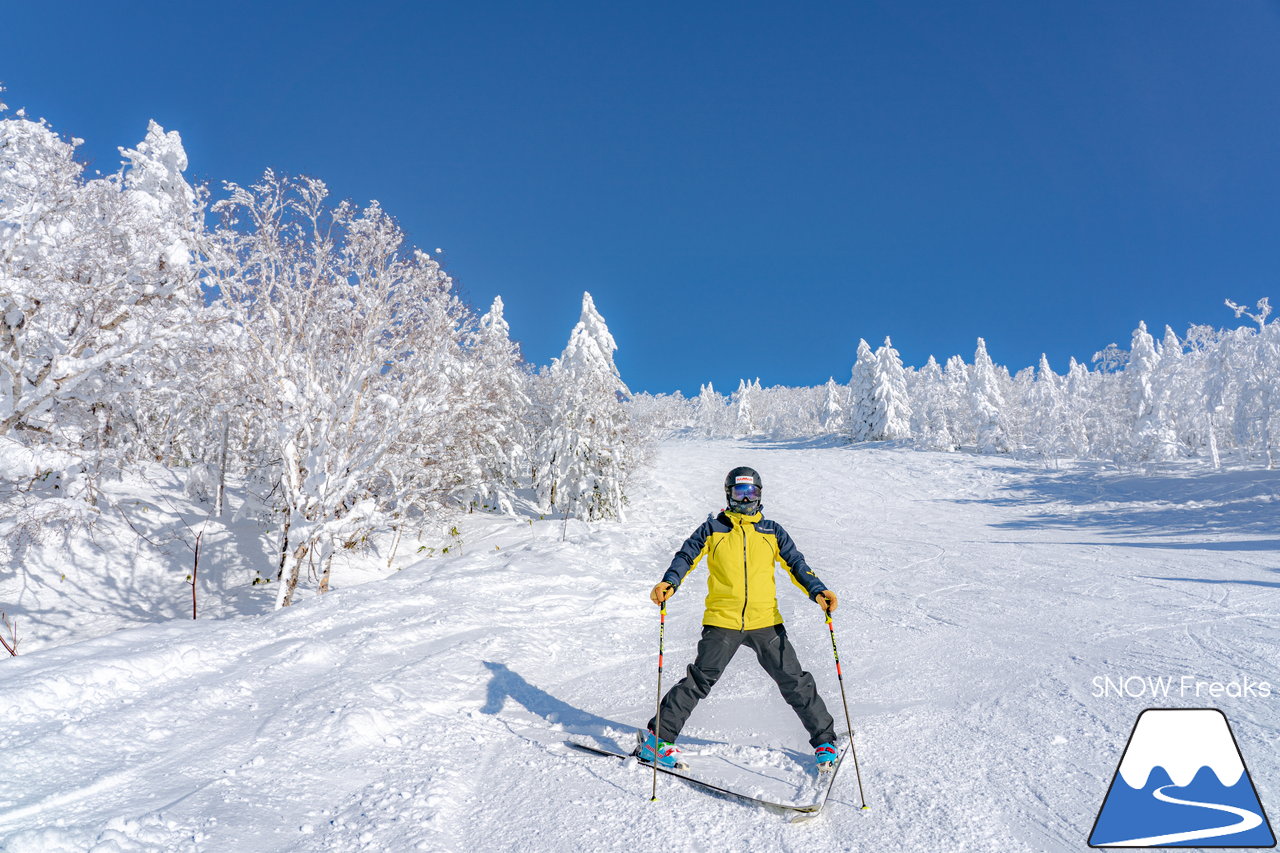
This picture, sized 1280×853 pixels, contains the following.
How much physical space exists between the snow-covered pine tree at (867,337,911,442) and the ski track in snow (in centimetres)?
5243

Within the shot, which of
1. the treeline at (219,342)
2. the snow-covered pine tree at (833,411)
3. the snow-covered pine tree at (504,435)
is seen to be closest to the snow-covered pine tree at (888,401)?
the snow-covered pine tree at (833,411)

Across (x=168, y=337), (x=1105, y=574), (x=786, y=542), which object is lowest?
(x=1105, y=574)

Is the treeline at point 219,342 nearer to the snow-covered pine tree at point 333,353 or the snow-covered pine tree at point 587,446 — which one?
the snow-covered pine tree at point 333,353

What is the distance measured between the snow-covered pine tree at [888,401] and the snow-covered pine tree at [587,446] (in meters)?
42.5

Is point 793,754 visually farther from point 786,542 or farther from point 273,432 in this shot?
point 273,432

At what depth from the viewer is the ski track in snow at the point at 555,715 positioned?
313 centimetres

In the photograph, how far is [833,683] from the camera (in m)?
5.59

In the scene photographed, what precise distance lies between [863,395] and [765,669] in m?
64.1

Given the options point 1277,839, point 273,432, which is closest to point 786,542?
point 1277,839

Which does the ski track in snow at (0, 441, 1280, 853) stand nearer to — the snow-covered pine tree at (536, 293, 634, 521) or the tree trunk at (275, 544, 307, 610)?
the tree trunk at (275, 544, 307, 610)

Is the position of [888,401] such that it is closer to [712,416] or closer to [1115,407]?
[1115,407]

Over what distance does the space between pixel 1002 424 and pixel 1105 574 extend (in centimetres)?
5140

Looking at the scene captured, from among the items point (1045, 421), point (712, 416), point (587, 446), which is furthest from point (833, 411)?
point (587, 446)

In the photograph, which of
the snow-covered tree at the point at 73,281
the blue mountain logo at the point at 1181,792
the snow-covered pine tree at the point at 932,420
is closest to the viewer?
the blue mountain logo at the point at 1181,792
